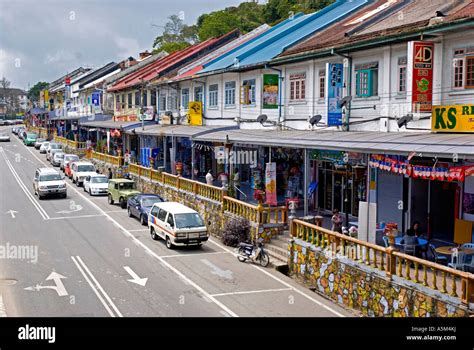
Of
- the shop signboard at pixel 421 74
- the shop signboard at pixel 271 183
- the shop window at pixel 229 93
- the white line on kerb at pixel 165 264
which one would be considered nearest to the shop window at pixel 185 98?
the shop window at pixel 229 93

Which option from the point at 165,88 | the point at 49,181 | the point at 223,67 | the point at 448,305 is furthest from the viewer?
the point at 165,88

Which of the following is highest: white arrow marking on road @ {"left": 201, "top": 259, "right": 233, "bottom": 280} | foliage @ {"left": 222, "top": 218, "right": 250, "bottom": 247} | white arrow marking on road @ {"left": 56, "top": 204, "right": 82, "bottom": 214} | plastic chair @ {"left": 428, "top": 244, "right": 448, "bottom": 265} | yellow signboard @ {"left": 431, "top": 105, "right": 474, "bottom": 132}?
yellow signboard @ {"left": 431, "top": 105, "right": 474, "bottom": 132}

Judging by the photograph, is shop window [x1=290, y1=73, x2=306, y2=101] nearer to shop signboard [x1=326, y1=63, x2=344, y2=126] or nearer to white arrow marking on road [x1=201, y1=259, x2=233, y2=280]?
shop signboard [x1=326, y1=63, x2=344, y2=126]

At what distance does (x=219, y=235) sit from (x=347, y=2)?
53.8 ft

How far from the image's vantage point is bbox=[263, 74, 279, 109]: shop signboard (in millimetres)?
27453

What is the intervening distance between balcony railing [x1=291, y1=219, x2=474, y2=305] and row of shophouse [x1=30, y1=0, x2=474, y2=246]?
1.49 m

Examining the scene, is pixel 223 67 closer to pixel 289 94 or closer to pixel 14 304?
pixel 289 94

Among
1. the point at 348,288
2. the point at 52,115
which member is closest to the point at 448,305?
the point at 348,288

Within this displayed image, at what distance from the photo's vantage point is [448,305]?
41.0ft

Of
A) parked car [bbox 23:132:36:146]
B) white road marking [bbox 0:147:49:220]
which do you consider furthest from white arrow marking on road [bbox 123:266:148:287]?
parked car [bbox 23:132:36:146]

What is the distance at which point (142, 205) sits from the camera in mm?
29031

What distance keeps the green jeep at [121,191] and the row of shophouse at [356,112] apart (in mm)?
2918

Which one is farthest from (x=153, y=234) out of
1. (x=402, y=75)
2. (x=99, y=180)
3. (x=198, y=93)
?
(x=99, y=180)

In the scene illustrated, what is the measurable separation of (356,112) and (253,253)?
688 cm
